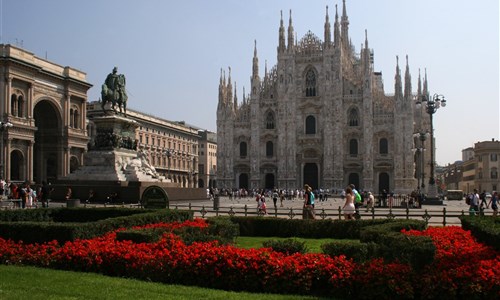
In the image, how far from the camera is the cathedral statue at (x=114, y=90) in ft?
109

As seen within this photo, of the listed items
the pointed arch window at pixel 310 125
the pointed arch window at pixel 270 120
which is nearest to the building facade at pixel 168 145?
the pointed arch window at pixel 270 120

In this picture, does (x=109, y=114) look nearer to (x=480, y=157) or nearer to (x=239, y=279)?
(x=239, y=279)

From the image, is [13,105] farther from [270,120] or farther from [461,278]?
[461,278]

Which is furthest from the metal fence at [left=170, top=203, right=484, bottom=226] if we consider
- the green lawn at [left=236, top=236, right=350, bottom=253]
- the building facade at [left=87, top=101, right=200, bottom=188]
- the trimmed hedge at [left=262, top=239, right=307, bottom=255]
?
the building facade at [left=87, top=101, right=200, bottom=188]

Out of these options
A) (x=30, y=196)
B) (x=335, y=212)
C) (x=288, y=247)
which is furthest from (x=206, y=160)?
(x=288, y=247)

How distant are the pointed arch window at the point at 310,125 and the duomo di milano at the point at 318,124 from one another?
131 millimetres

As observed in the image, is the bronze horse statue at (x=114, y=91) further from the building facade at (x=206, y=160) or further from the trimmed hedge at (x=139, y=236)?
the building facade at (x=206, y=160)

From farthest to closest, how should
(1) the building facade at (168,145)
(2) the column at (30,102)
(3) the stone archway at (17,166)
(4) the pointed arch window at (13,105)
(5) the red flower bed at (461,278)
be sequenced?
(1) the building facade at (168,145) → (2) the column at (30,102) → (3) the stone archway at (17,166) → (4) the pointed arch window at (13,105) → (5) the red flower bed at (461,278)

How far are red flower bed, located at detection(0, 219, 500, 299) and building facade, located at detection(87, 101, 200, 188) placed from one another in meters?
66.2

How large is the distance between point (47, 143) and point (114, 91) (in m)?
28.2

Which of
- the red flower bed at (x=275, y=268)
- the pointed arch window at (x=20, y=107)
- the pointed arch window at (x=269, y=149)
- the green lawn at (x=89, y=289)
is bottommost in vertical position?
the green lawn at (x=89, y=289)

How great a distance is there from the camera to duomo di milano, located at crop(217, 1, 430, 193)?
67.1 m

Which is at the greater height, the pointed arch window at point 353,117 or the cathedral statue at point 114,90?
the pointed arch window at point 353,117

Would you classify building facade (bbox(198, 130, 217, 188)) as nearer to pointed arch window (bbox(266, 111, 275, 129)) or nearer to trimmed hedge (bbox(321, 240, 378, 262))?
pointed arch window (bbox(266, 111, 275, 129))
